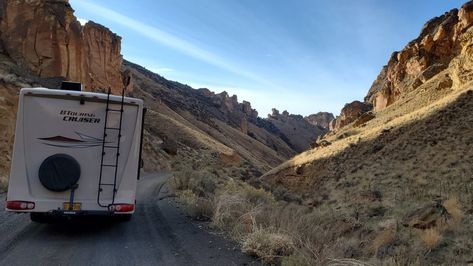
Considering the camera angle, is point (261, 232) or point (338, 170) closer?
point (261, 232)

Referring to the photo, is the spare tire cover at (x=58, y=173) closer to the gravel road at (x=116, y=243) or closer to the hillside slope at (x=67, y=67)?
the gravel road at (x=116, y=243)

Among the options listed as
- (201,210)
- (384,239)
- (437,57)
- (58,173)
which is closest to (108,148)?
(58,173)

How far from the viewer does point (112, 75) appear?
2601 inches

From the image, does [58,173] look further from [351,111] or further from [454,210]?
[351,111]

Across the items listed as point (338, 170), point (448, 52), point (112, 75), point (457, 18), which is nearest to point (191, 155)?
point (112, 75)

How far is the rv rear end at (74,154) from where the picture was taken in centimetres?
845

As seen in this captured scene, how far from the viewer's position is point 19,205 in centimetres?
834

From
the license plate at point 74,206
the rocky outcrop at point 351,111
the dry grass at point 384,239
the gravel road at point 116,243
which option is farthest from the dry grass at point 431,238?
the rocky outcrop at point 351,111

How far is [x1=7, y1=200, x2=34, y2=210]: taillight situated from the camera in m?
8.32

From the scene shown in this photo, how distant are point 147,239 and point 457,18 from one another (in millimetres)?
62575

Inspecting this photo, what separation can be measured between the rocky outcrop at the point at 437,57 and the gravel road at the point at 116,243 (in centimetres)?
3666

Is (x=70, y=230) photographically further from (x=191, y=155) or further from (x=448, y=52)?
(x=448, y=52)

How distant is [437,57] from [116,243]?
60.1 meters

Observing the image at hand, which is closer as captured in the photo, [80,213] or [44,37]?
[80,213]
